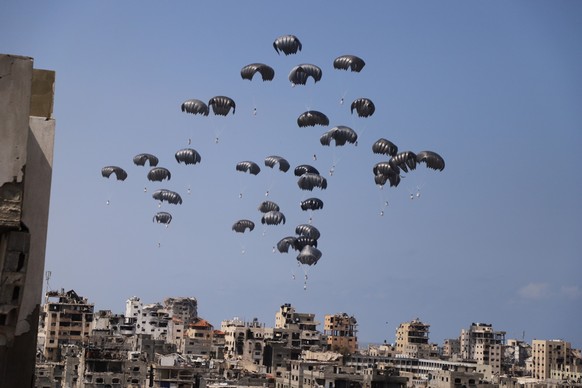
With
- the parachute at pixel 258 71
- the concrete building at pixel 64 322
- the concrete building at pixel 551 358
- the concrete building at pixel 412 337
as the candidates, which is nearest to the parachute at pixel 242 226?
the parachute at pixel 258 71

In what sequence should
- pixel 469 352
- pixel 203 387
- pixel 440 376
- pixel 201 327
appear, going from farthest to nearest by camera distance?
pixel 469 352 < pixel 201 327 < pixel 440 376 < pixel 203 387

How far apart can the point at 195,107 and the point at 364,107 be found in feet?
42.1

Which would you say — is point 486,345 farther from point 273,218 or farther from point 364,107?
point 364,107

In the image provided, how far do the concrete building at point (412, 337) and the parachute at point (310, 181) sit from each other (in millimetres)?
84180

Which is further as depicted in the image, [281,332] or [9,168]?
[281,332]

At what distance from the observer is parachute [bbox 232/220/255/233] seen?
89.4 metres

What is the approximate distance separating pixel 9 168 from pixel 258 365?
11853 centimetres

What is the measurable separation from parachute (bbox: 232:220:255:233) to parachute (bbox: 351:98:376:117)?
1968 centimetres

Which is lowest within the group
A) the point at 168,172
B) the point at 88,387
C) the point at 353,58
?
the point at 88,387

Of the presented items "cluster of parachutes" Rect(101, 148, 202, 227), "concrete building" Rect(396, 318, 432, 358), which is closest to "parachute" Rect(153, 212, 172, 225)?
"cluster of parachutes" Rect(101, 148, 202, 227)

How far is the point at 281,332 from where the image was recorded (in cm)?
13925

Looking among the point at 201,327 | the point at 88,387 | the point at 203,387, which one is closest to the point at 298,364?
the point at 203,387

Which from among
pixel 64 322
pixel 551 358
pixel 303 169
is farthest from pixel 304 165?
pixel 551 358

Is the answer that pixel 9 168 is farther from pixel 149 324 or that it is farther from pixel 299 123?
pixel 149 324
